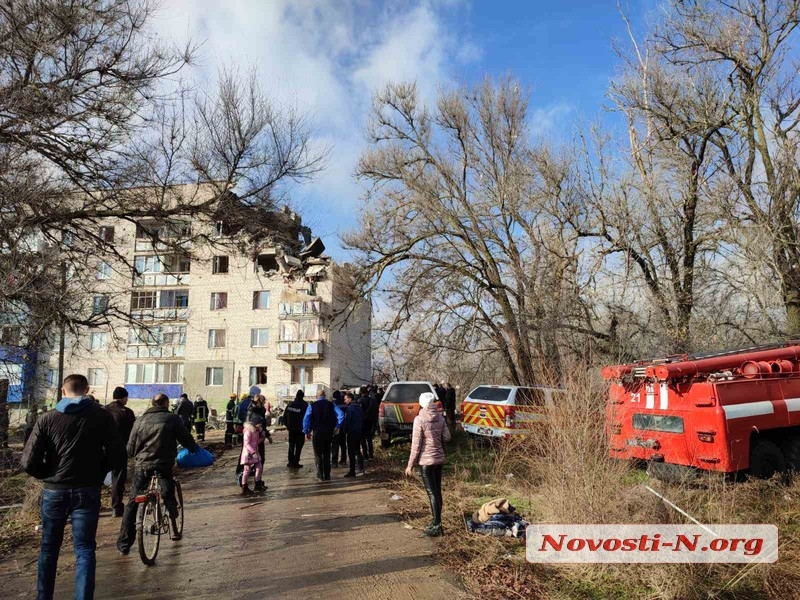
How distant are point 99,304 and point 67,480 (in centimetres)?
817

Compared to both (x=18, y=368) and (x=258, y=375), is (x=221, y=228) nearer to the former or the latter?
(x=18, y=368)

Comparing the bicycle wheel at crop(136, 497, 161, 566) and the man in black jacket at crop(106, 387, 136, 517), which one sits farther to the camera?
the man in black jacket at crop(106, 387, 136, 517)

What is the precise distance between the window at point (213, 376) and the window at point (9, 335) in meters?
36.6

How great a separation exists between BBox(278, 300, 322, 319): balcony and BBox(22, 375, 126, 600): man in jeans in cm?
3883

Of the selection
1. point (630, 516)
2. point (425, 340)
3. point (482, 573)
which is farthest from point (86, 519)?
point (425, 340)

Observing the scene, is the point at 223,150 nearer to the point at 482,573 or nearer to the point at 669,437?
the point at 482,573

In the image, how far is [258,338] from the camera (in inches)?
1781

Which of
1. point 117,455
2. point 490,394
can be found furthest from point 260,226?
point 490,394

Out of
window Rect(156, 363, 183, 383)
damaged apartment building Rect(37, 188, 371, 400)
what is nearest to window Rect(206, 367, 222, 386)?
damaged apartment building Rect(37, 188, 371, 400)

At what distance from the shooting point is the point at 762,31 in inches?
579

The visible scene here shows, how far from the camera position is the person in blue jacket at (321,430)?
11.3 m

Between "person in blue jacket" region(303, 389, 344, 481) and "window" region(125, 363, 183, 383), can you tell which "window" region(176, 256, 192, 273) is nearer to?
"person in blue jacket" region(303, 389, 344, 481)

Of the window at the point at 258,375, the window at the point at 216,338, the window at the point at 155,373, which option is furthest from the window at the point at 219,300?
the window at the point at 258,375

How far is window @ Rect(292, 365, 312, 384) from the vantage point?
44.3 m
